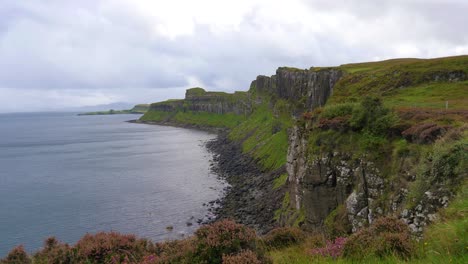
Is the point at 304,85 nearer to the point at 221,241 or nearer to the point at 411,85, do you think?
the point at 411,85

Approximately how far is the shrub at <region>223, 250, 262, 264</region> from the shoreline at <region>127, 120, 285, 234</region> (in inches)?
1665

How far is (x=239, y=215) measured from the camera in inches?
2402

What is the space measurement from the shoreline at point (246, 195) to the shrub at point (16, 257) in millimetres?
39913

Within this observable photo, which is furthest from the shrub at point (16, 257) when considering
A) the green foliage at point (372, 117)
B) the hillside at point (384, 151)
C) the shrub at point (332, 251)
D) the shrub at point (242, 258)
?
the green foliage at point (372, 117)

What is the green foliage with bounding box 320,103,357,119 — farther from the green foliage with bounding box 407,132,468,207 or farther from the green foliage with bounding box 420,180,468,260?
the green foliage with bounding box 420,180,468,260

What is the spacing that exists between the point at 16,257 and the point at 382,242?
46.2ft

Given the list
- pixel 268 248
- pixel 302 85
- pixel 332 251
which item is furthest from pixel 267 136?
pixel 332 251

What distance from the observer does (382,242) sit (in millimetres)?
11078

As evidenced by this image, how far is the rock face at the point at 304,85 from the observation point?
78562 millimetres

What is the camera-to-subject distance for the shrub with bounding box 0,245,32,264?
547 inches

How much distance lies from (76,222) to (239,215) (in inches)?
1099

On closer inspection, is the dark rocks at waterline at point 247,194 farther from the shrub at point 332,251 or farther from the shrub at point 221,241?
the shrub at point 221,241

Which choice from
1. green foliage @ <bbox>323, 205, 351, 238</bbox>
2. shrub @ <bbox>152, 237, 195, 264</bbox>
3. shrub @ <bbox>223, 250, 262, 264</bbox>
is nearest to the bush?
shrub @ <bbox>223, 250, 262, 264</bbox>

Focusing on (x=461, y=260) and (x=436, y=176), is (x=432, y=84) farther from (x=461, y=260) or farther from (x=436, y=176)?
(x=461, y=260)
